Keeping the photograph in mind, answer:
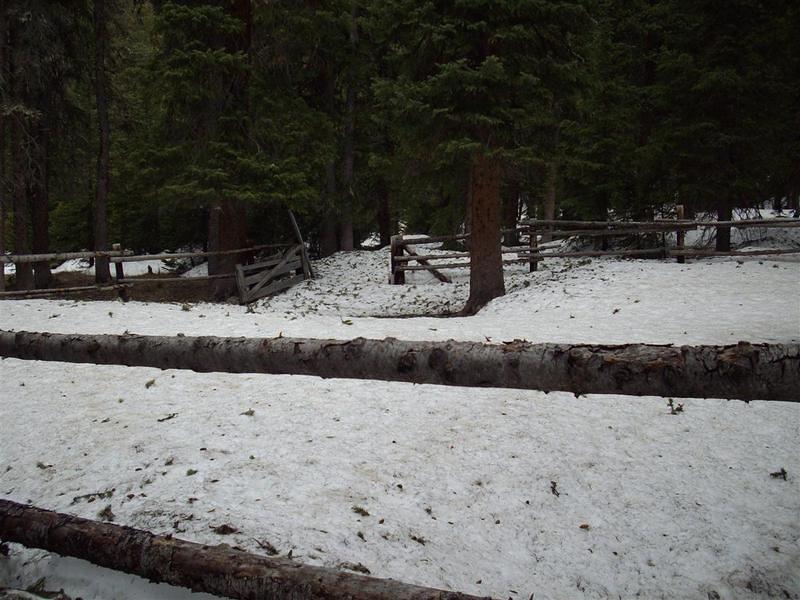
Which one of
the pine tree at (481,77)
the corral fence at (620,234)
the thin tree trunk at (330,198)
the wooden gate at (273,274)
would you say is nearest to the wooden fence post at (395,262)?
the corral fence at (620,234)

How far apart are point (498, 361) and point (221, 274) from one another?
1442 cm

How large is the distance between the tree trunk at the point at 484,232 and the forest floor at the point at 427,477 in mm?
4538

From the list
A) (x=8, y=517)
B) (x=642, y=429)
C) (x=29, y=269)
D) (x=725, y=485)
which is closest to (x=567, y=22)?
(x=642, y=429)

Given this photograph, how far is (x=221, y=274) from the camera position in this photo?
15.7 m

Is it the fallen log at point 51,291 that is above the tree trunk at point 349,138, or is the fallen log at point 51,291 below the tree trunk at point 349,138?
below

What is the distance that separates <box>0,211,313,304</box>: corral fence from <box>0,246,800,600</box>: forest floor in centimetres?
613

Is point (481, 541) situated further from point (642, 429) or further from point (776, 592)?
point (642, 429)

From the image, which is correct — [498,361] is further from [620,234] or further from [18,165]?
[18,165]

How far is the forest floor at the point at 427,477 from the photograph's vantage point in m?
3.52

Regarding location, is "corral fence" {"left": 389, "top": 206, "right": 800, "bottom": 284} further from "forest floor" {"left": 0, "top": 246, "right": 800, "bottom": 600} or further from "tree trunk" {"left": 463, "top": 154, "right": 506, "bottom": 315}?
"forest floor" {"left": 0, "top": 246, "right": 800, "bottom": 600}

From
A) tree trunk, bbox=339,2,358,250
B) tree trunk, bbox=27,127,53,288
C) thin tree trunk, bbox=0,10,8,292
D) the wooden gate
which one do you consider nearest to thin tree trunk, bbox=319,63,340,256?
tree trunk, bbox=339,2,358,250

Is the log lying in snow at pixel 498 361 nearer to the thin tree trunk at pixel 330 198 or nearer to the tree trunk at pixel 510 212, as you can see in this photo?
the thin tree trunk at pixel 330 198

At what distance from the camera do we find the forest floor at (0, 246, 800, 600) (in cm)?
352

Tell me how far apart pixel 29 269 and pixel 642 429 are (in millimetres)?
18175
